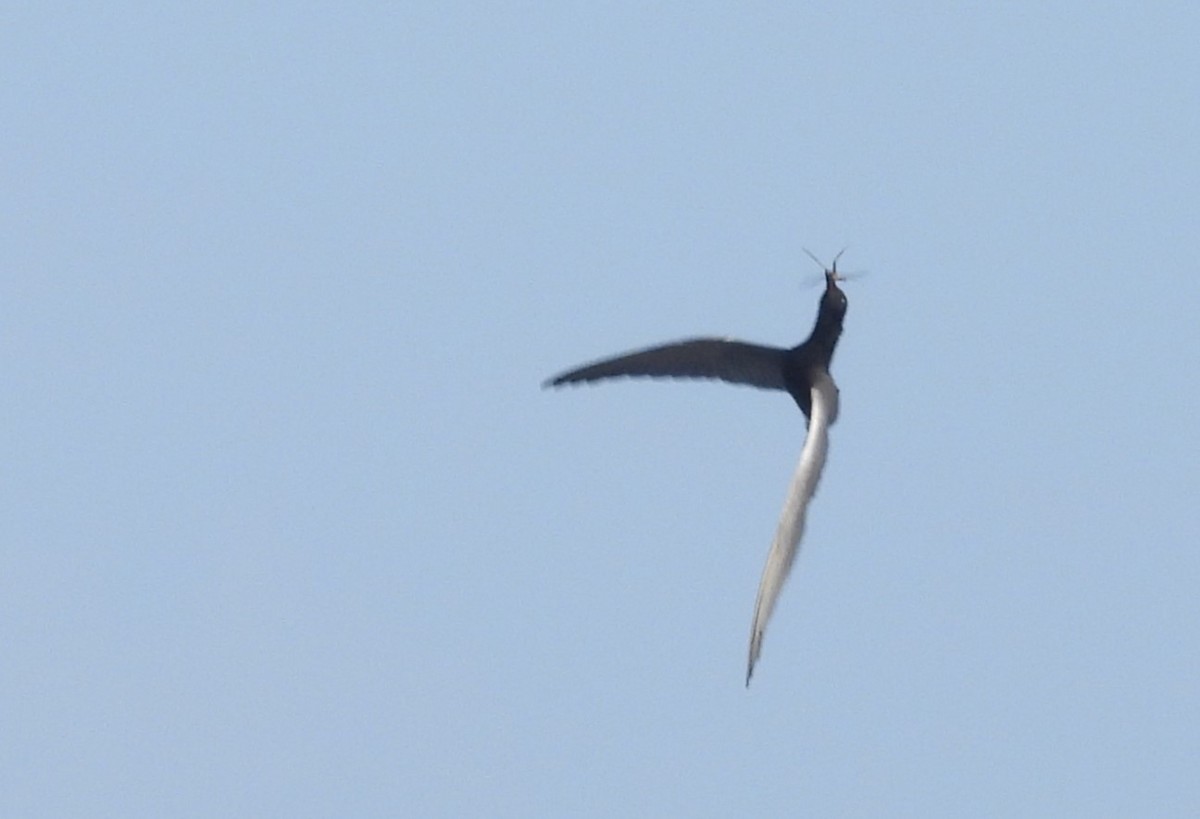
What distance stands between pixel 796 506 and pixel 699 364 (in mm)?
6816

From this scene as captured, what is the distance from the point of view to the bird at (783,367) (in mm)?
44406

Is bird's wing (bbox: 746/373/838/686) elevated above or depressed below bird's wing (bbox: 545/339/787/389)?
below

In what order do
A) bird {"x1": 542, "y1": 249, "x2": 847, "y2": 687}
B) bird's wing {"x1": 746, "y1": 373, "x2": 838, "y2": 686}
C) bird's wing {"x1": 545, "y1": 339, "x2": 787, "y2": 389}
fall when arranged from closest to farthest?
bird's wing {"x1": 746, "y1": 373, "x2": 838, "y2": 686}
bird {"x1": 542, "y1": 249, "x2": 847, "y2": 687}
bird's wing {"x1": 545, "y1": 339, "x2": 787, "y2": 389}

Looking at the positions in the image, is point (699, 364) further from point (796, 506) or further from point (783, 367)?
point (796, 506)

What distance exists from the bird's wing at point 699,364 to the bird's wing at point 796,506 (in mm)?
1503

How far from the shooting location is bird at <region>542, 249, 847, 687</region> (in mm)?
44406

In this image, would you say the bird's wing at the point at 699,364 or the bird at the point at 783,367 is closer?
the bird at the point at 783,367

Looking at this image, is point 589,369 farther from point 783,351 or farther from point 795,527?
point 795,527

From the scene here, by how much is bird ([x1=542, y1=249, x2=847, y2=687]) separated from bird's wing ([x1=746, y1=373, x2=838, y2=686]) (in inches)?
0.8

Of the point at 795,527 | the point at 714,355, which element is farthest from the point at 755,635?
the point at 714,355

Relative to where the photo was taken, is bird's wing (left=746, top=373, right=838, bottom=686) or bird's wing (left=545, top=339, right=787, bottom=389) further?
bird's wing (left=545, top=339, right=787, bottom=389)

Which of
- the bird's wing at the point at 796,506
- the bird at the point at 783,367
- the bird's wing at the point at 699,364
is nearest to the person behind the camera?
the bird's wing at the point at 796,506

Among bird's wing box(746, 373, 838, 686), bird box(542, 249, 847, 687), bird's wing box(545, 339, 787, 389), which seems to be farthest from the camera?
bird's wing box(545, 339, 787, 389)

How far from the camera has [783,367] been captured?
155ft
